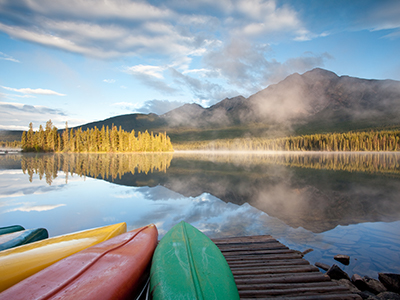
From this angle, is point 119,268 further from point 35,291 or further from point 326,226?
point 326,226

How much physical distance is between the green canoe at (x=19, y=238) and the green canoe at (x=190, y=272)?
11.0 feet

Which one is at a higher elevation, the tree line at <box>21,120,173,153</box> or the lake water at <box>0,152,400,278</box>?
the tree line at <box>21,120,173,153</box>

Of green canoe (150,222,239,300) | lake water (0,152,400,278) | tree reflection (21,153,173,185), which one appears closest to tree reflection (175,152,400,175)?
lake water (0,152,400,278)

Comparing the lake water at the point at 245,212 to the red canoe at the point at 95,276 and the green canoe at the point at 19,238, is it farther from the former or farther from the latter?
the red canoe at the point at 95,276

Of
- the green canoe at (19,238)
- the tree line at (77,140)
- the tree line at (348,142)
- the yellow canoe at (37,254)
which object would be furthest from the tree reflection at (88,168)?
the tree line at (348,142)

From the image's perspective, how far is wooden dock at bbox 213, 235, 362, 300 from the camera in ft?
13.2

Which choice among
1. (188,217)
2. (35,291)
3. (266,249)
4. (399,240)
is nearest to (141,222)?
(188,217)

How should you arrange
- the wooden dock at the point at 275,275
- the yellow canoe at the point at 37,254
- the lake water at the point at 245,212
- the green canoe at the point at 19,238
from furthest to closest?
the lake water at the point at 245,212
the green canoe at the point at 19,238
the wooden dock at the point at 275,275
the yellow canoe at the point at 37,254

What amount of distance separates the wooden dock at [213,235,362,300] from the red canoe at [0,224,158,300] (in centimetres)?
200

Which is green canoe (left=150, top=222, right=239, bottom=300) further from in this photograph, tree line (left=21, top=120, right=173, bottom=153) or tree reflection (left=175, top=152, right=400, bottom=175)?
tree line (left=21, top=120, right=173, bottom=153)

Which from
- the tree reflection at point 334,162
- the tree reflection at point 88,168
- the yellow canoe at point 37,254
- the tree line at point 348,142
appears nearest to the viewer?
the yellow canoe at point 37,254

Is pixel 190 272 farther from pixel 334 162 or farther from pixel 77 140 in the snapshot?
pixel 77 140

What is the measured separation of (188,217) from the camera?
9.98m

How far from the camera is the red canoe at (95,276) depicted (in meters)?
2.82
